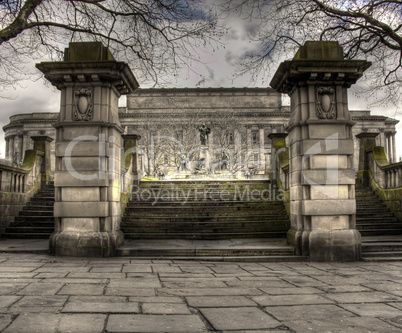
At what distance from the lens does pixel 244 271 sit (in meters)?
7.06

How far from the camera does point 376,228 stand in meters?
11.8

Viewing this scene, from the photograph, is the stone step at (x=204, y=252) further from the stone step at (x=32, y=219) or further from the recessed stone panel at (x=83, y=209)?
the stone step at (x=32, y=219)

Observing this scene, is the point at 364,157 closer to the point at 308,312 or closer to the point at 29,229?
the point at 29,229

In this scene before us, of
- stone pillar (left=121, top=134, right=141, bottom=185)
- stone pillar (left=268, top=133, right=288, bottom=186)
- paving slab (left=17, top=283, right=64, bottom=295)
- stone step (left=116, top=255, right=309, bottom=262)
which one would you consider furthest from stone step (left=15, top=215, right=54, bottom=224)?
stone pillar (left=268, top=133, right=288, bottom=186)

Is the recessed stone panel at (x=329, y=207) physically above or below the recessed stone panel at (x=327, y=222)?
above

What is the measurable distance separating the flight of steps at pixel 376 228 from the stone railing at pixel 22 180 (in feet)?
33.7

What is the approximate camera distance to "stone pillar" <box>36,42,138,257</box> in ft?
28.5

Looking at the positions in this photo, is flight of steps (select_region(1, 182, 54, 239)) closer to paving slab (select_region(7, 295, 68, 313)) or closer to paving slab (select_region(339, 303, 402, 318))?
paving slab (select_region(7, 295, 68, 313))

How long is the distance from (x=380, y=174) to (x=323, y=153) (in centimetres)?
625

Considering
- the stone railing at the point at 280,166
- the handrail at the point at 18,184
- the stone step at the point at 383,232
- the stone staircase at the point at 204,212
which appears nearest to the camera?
the stone staircase at the point at 204,212

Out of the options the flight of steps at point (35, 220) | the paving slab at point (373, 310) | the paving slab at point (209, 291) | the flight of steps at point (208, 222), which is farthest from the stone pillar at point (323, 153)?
the flight of steps at point (35, 220)

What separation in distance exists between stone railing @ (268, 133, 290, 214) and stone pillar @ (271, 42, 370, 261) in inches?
146

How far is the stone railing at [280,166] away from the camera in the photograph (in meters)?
12.9

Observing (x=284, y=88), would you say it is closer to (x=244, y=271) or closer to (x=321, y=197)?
(x=321, y=197)
